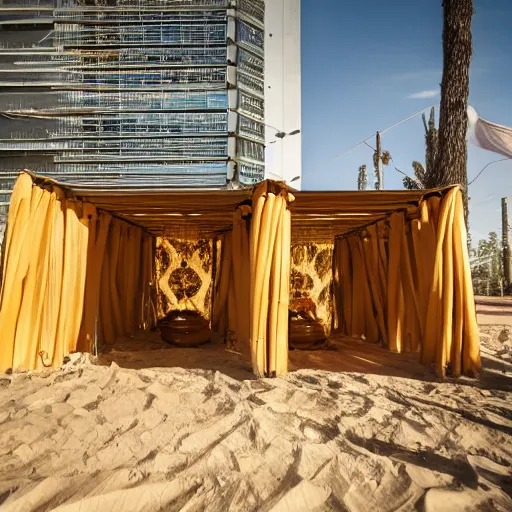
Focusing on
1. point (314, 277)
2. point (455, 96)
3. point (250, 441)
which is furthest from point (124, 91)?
→ point (250, 441)

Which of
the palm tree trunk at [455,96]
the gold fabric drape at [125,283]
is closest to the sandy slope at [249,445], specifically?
the gold fabric drape at [125,283]

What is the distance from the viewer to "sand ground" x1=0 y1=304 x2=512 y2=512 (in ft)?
5.55

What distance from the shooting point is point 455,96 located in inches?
226

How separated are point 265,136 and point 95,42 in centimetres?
415

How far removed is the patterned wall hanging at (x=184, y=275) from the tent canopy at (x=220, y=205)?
3.13 feet

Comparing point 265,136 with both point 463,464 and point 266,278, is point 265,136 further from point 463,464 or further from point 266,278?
point 463,464

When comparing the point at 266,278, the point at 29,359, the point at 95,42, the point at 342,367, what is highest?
the point at 95,42

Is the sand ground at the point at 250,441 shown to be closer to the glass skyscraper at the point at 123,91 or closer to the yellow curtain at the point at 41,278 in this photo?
the yellow curtain at the point at 41,278

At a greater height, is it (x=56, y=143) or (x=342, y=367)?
(x=56, y=143)

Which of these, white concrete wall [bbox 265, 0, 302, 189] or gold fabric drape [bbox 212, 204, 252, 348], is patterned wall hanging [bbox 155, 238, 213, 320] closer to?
gold fabric drape [bbox 212, 204, 252, 348]

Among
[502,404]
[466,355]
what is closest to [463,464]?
[502,404]

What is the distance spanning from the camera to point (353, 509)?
1.61 m

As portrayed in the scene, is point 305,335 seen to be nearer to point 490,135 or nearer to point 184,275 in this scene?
point 184,275

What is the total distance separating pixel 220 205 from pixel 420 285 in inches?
107
